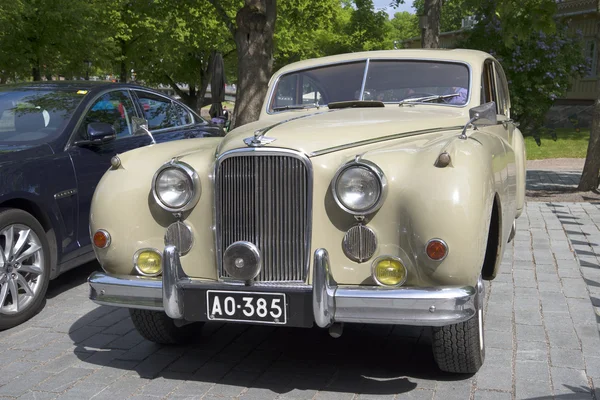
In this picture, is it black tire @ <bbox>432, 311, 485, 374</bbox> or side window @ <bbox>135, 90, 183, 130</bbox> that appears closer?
black tire @ <bbox>432, 311, 485, 374</bbox>

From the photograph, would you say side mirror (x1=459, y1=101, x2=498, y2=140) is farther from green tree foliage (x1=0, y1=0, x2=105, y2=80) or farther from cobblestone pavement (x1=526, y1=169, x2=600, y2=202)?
green tree foliage (x1=0, y1=0, x2=105, y2=80)

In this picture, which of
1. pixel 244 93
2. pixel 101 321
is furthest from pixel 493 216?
pixel 244 93

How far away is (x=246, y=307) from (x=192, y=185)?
0.75m

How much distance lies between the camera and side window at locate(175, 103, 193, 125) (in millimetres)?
7761

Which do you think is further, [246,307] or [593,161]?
[593,161]

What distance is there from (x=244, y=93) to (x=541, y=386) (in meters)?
8.19

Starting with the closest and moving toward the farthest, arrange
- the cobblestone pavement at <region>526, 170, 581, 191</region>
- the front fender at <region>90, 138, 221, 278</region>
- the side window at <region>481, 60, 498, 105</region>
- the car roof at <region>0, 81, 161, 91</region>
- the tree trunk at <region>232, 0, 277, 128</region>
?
the front fender at <region>90, 138, 221, 278</region> < the side window at <region>481, 60, 498, 105</region> < the car roof at <region>0, 81, 161, 91</region> < the tree trunk at <region>232, 0, 277, 128</region> < the cobblestone pavement at <region>526, 170, 581, 191</region>

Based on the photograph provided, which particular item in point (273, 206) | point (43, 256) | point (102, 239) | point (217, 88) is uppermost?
point (217, 88)

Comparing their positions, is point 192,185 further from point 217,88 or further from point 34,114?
point 217,88

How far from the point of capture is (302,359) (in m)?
4.53

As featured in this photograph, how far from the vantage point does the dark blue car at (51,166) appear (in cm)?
525

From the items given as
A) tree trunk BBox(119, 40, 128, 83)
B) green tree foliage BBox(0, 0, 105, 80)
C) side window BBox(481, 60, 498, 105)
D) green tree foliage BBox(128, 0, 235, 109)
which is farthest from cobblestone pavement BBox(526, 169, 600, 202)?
tree trunk BBox(119, 40, 128, 83)

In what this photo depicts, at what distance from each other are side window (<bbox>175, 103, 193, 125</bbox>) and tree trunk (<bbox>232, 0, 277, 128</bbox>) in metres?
3.34

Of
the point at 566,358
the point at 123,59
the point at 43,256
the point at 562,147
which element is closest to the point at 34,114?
the point at 43,256
